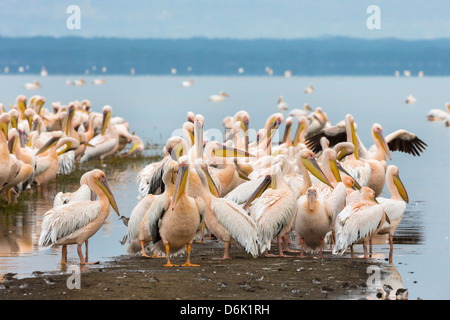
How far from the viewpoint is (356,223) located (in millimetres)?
8109

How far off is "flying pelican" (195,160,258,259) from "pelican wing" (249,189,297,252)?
9.0 inches

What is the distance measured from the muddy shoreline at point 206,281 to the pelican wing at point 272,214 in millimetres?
257

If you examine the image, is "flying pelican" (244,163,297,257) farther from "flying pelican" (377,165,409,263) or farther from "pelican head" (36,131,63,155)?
"pelican head" (36,131,63,155)

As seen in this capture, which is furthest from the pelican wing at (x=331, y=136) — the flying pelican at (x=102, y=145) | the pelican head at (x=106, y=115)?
the pelican head at (x=106, y=115)

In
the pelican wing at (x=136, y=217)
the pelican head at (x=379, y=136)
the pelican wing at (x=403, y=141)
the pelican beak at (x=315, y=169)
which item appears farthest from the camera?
the pelican wing at (x=403, y=141)

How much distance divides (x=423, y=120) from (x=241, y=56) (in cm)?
10415

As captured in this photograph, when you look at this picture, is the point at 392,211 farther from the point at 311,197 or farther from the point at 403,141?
the point at 403,141

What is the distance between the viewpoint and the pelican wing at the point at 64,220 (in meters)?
7.76

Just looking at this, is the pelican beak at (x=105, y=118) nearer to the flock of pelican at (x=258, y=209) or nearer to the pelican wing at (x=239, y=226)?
the flock of pelican at (x=258, y=209)

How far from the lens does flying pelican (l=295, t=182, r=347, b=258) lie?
8359 mm

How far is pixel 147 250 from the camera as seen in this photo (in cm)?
894

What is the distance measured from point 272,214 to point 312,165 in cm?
127
